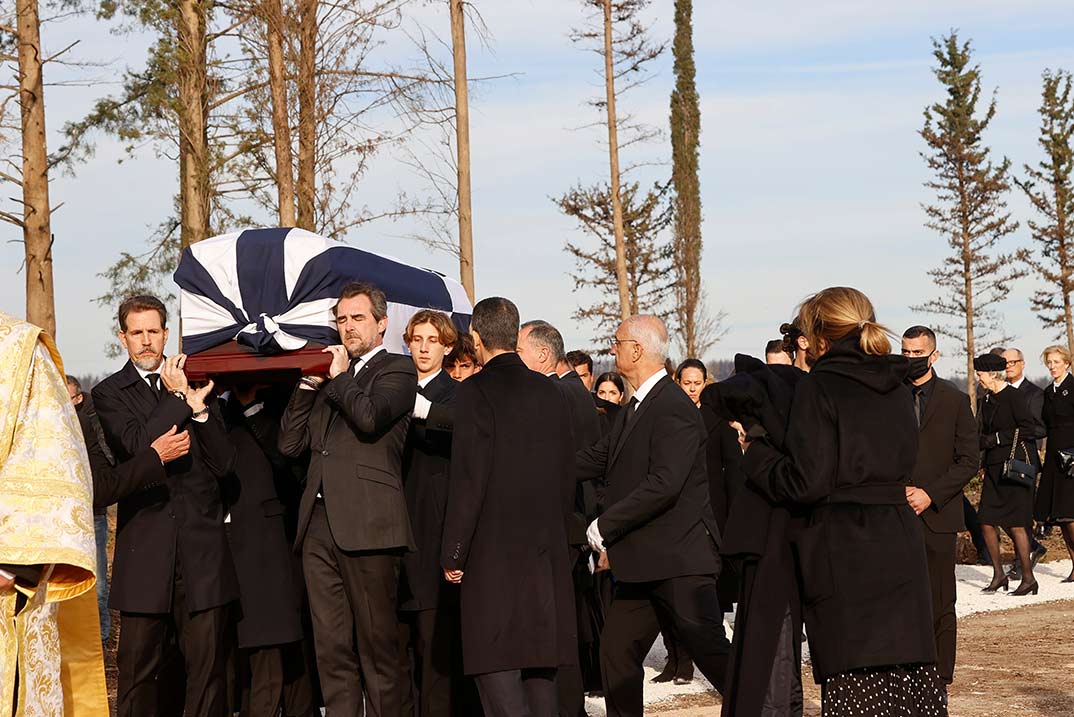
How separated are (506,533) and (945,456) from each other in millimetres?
3452

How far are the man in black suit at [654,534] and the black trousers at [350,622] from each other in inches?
40.2

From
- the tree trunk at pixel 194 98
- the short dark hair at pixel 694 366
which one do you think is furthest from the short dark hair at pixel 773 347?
the tree trunk at pixel 194 98

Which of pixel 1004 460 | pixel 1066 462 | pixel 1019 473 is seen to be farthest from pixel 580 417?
pixel 1066 462

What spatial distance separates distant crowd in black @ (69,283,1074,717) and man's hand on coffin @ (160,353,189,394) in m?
0.01

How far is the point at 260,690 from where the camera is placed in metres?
7.42

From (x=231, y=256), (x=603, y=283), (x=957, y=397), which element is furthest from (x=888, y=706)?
(x=603, y=283)

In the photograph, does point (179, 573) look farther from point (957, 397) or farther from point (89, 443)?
point (957, 397)

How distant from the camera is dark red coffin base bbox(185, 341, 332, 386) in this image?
6805 millimetres

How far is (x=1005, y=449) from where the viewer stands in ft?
43.7

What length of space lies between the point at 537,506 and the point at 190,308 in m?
2.38

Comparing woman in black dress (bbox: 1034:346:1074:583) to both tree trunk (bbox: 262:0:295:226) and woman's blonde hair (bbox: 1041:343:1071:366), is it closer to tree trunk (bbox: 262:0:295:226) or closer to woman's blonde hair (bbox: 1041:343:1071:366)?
woman's blonde hair (bbox: 1041:343:1071:366)

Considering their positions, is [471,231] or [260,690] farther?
[471,231]

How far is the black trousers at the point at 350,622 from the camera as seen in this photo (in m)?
6.68

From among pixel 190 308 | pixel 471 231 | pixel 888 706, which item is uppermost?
pixel 471 231
